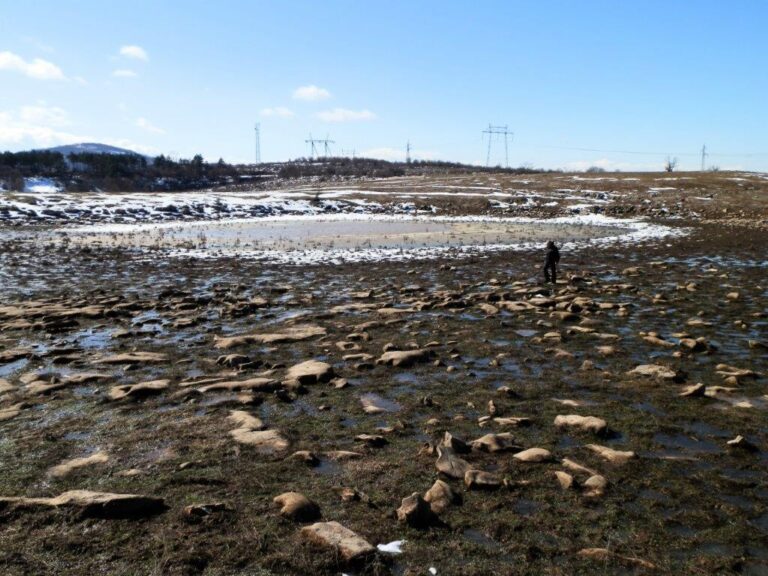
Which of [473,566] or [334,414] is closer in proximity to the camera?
[473,566]

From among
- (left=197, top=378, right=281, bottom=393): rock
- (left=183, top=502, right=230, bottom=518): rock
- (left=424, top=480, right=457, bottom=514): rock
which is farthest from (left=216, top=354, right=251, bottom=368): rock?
(left=424, top=480, right=457, bottom=514): rock

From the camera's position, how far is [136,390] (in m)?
9.35

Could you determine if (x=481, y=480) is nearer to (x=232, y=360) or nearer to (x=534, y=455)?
(x=534, y=455)

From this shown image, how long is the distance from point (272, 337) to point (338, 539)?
833 centimetres

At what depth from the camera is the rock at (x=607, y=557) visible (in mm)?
4812

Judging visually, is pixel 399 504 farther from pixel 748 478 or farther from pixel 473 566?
pixel 748 478

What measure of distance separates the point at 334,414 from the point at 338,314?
7.37 m

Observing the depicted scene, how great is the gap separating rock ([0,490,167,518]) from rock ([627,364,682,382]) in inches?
318

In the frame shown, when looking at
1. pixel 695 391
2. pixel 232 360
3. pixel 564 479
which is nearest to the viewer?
pixel 564 479

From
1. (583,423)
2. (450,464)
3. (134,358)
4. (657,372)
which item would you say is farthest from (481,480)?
(134,358)

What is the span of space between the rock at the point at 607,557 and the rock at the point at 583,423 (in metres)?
2.77

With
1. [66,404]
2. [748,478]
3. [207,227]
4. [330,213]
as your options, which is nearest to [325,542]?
[748,478]

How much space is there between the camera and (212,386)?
9617mm

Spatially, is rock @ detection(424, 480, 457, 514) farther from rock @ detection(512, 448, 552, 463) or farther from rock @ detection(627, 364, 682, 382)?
rock @ detection(627, 364, 682, 382)
